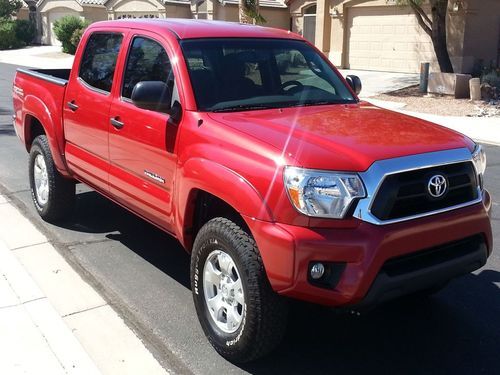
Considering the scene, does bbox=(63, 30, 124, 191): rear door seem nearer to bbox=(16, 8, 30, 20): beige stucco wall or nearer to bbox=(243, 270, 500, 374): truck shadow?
bbox=(243, 270, 500, 374): truck shadow

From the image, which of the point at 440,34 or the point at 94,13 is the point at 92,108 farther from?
the point at 94,13

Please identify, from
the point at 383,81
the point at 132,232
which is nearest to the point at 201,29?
the point at 132,232

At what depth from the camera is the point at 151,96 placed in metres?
3.97

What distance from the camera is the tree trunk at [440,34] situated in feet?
63.7

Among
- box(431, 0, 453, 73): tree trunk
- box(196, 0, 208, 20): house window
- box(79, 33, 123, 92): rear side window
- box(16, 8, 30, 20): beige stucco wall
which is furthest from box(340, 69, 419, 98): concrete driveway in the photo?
box(16, 8, 30, 20): beige stucco wall

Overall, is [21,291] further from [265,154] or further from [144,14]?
[144,14]

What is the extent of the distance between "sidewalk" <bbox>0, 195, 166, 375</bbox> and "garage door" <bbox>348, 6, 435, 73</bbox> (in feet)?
67.8

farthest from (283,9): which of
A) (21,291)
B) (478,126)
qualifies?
(21,291)

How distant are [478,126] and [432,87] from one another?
5.74 metres

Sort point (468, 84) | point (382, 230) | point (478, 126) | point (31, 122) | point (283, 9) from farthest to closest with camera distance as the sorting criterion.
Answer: point (283, 9) < point (468, 84) < point (478, 126) < point (31, 122) < point (382, 230)

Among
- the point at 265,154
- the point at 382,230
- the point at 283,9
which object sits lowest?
the point at 382,230

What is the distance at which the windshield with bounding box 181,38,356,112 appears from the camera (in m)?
4.18

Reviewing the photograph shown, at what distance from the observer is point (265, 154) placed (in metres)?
3.29

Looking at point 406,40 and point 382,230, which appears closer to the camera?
point 382,230
